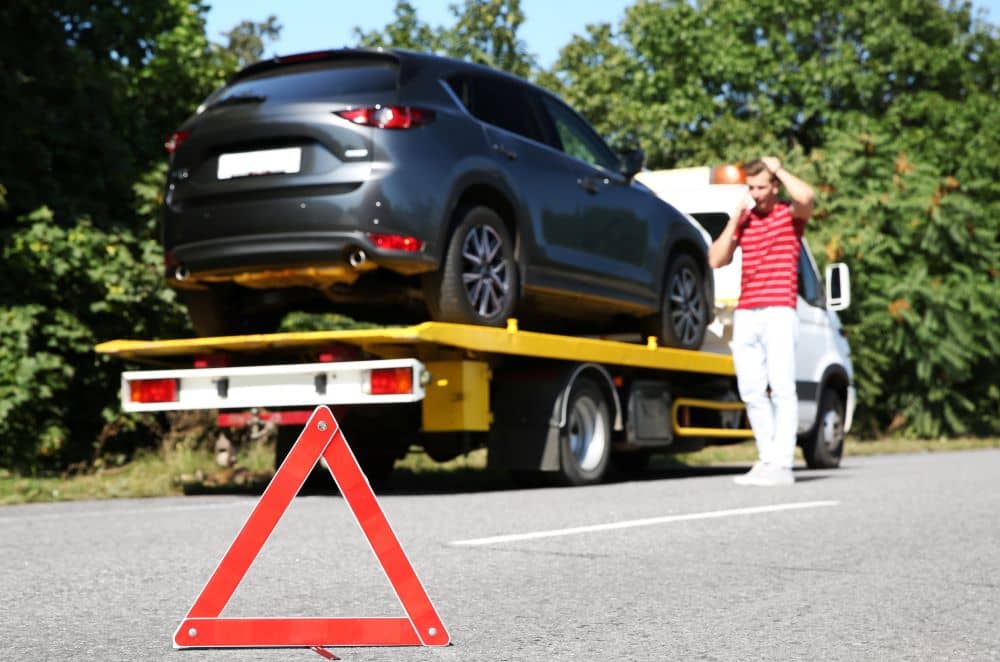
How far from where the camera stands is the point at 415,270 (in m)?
8.60

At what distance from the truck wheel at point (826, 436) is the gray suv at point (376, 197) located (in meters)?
3.71

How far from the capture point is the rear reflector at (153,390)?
9.10 metres

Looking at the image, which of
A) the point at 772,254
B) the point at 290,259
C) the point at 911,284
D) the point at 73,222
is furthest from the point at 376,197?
the point at 911,284

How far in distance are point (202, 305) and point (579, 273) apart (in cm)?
257

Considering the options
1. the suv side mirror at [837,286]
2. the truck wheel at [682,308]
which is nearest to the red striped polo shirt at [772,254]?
the truck wheel at [682,308]

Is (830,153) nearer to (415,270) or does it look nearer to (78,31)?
(78,31)

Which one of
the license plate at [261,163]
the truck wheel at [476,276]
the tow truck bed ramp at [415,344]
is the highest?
the license plate at [261,163]

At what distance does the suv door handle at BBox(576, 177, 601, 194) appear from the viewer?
1030 centimetres

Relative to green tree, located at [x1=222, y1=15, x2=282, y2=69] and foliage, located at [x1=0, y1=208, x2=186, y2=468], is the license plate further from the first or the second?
green tree, located at [x1=222, y1=15, x2=282, y2=69]

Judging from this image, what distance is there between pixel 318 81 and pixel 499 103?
1351 millimetres

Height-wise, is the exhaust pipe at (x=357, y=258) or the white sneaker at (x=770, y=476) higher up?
the exhaust pipe at (x=357, y=258)

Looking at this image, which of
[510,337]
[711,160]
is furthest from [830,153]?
[510,337]

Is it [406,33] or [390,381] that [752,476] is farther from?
[406,33]

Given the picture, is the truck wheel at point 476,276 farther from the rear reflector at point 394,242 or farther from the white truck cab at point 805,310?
the white truck cab at point 805,310
